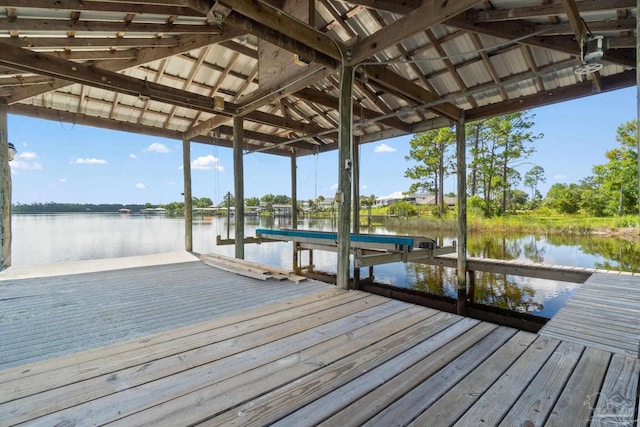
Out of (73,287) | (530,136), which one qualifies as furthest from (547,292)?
(530,136)

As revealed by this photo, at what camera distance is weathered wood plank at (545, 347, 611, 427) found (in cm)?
121

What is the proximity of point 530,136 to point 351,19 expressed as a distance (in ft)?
71.8

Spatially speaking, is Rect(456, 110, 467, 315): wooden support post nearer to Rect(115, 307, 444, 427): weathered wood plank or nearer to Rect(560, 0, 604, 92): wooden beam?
Rect(560, 0, 604, 92): wooden beam

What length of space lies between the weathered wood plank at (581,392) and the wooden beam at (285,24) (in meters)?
3.36

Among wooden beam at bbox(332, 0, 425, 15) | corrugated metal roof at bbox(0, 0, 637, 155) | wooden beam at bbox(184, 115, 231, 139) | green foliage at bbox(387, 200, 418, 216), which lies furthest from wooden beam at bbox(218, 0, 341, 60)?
green foliage at bbox(387, 200, 418, 216)

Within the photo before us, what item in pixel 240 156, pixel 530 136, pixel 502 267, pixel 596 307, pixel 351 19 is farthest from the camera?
pixel 530 136

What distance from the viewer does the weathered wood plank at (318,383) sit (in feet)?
3.97

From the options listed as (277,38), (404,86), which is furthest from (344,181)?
(404,86)

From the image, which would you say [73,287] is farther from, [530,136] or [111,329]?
[530,136]

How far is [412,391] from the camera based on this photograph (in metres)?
1.39

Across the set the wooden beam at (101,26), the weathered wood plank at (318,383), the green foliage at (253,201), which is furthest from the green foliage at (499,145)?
the green foliage at (253,201)

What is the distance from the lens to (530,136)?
67.4 feet

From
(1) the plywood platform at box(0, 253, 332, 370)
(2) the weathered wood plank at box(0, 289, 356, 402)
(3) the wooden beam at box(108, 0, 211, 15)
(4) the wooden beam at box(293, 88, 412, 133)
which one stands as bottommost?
(1) the plywood platform at box(0, 253, 332, 370)

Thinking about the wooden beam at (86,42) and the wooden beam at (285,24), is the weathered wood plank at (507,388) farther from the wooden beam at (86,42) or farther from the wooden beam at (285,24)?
the wooden beam at (86,42)
